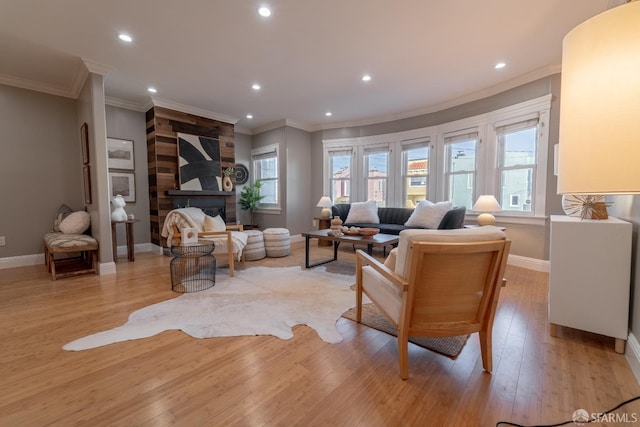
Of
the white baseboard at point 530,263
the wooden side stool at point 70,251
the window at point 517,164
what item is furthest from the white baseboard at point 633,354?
the wooden side stool at point 70,251

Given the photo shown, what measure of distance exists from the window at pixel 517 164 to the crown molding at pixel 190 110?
5009 millimetres

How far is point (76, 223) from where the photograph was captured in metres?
3.82

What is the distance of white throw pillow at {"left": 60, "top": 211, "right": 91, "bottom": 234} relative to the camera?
378cm

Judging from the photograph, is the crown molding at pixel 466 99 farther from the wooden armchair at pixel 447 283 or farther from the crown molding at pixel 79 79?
the crown molding at pixel 79 79

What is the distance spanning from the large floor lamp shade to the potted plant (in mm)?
6113

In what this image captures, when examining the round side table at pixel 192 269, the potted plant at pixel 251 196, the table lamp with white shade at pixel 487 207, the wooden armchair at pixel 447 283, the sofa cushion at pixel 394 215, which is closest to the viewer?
the wooden armchair at pixel 447 283

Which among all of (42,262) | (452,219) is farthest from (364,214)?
(42,262)

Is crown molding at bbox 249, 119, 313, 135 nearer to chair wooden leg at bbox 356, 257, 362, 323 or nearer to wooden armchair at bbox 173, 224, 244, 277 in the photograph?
wooden armchair at bbox 173, 224, 244, 277

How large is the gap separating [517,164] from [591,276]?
268 centimetres

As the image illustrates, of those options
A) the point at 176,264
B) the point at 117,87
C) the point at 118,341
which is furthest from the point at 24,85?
the point at 118,341

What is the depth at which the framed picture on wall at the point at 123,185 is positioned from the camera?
15.0ft

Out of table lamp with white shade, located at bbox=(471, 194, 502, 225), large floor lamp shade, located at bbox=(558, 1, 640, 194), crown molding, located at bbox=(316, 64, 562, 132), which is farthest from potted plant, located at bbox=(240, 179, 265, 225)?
large floor lamp shade, located at bbox=(558, 1, 640, 194)

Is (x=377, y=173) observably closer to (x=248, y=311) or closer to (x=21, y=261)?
(x=248, y=311)

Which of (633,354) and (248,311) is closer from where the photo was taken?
(633,354)
